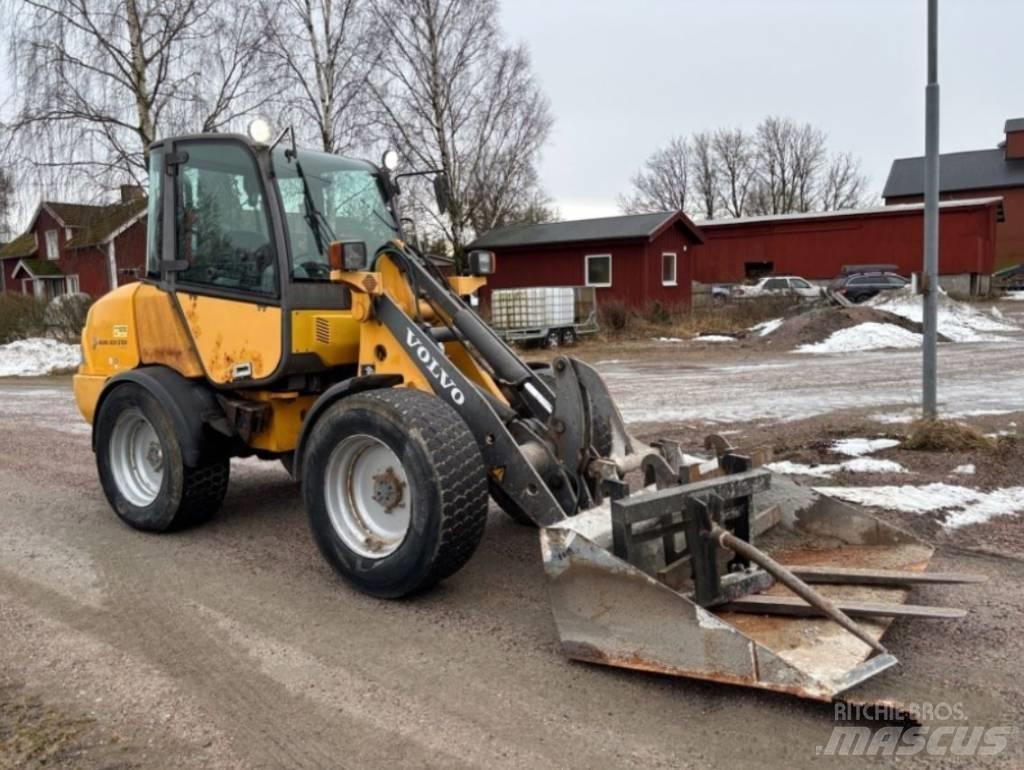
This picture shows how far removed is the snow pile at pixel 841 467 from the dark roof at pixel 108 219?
17749 millimetres

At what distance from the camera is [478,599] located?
4570 mm

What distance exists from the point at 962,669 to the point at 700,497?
4.11ft

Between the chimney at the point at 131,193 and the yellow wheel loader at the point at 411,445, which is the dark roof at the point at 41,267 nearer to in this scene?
the chimney at the point at 131,193

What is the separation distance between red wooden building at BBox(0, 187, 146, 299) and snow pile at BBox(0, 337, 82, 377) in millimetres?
2197

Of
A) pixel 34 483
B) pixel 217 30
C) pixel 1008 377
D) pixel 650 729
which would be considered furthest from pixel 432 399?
pixel 217 30

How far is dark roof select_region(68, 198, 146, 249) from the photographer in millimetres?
21062

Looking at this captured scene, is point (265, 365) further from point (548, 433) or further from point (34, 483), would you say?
point (34, 483)

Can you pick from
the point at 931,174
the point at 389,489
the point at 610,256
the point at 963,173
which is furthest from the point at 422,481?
the point at 963,173

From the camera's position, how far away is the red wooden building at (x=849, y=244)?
1395 inches

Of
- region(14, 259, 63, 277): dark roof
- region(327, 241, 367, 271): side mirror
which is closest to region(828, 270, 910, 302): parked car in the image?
region(327, 241, 367, 271): side mirror

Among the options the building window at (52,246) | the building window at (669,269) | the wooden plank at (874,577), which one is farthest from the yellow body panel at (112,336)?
the building window at (52,246)

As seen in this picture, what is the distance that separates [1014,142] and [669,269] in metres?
34.5

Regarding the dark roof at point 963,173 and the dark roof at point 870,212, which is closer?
the dark roof at point 870,212

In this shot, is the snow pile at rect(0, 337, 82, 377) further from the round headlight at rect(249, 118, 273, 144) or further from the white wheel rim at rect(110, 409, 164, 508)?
the round headlight at rect(249, 118, 273, 144)
